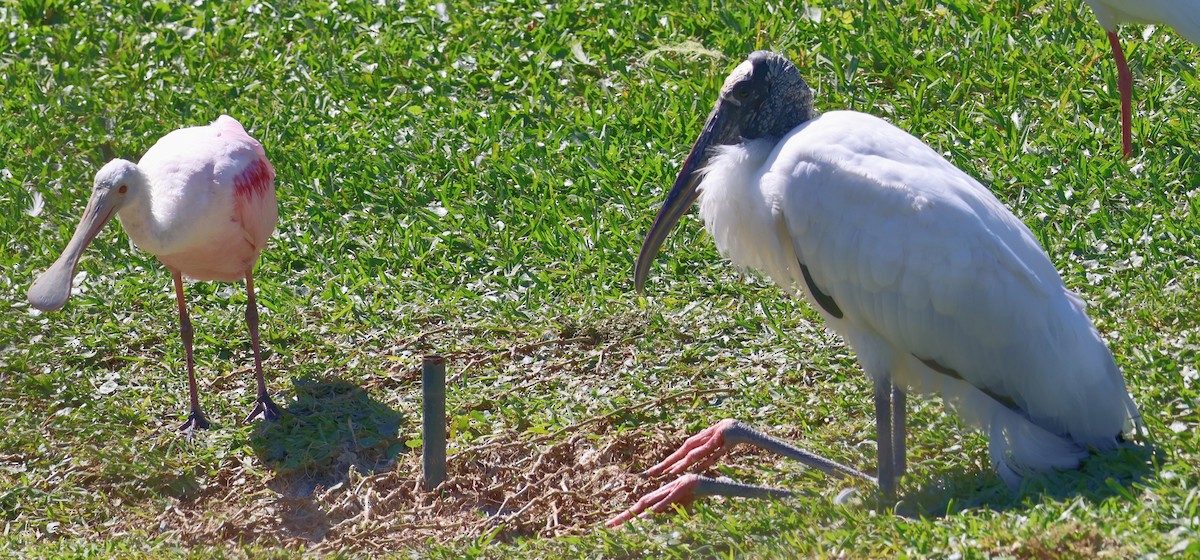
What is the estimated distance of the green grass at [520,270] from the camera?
183 inches

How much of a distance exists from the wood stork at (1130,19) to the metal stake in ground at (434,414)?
3358 millimetres

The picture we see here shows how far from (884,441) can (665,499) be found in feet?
2.41

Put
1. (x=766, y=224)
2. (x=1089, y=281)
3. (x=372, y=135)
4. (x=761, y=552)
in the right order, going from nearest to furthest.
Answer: (x=761, y=552) < (x=766, y=224) < (x=1089, y=281) < (x=372, y=135)

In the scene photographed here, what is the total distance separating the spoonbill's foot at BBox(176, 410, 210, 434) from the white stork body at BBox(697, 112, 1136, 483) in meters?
2.35

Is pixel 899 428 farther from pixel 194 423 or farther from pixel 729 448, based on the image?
pixel 194 423

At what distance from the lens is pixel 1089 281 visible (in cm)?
558

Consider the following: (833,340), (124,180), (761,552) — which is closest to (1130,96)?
(833,340)

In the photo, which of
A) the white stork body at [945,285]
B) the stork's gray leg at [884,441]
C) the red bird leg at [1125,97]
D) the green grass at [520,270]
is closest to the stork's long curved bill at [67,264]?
the green grass at [520,270]

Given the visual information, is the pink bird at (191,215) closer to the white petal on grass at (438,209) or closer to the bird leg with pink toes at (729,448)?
the white petal on grass at (438,209)

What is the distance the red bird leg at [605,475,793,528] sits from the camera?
4.55m

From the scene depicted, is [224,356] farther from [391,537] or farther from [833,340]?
[833,340]

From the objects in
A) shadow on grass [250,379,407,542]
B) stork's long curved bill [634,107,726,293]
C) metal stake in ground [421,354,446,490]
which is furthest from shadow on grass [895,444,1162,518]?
shadow on grass [250,379,407,542]

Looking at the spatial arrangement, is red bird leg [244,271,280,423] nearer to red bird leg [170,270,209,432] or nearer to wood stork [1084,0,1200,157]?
red bird leg [170,270,209,432]

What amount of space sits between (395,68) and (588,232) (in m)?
1.87
